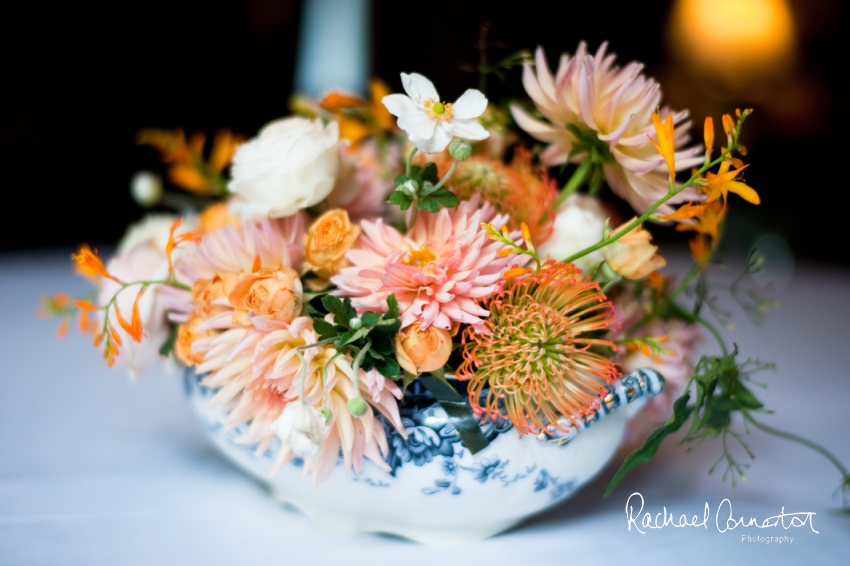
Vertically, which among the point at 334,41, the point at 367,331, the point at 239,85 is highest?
the point at 367,331

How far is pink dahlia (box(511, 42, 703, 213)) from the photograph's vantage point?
0.45 meters

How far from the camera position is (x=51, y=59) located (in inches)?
82.6

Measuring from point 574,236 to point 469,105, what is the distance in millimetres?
132

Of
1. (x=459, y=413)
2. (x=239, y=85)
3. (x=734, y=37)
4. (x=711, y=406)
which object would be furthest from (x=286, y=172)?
(x=734, y=37)

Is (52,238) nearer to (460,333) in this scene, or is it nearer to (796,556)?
(460,333)

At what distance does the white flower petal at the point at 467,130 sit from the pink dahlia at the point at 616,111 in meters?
0.08

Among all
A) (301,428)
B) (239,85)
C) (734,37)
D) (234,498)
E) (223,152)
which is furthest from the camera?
(734,37)

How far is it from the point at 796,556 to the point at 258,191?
462 mm

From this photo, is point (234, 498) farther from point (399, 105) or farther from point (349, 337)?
point (399, 105)

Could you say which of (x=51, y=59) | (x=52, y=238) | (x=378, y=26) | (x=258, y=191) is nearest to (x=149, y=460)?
(x=258, y=191)

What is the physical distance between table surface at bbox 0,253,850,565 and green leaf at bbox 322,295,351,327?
7.3 inches

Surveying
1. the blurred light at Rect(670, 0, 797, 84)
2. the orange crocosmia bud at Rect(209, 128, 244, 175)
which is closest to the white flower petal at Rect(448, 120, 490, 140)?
the orange crocosmia bud at Rect(209, 128, 244, 175)

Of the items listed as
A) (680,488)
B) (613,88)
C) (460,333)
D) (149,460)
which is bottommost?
(149,460)

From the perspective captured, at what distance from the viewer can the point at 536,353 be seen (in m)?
0.43
